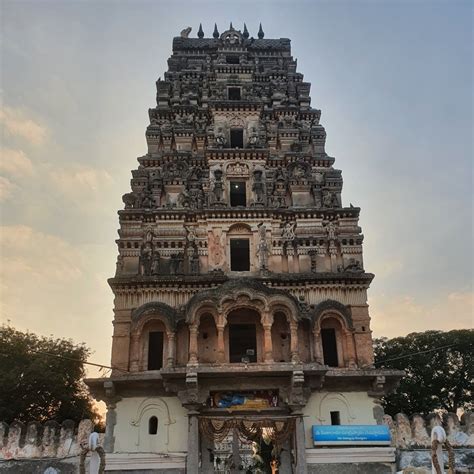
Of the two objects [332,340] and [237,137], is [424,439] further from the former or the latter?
[237,137]

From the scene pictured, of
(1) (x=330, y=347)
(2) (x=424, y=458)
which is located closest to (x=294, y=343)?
(1) (x=330, y=347)

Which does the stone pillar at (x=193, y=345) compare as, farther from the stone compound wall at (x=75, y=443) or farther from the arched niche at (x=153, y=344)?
the stone compound wall at (x=75, y=443)

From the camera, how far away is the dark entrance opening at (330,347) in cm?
2065

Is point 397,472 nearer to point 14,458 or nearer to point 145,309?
point 145,309

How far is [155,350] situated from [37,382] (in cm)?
1520

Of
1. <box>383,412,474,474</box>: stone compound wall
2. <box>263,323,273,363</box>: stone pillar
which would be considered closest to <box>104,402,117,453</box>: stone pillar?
<box>263,323,273,363</box>: stone pillar

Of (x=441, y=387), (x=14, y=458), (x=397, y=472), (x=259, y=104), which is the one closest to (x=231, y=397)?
(x=397, y=472)

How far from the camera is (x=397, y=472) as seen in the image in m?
18.4

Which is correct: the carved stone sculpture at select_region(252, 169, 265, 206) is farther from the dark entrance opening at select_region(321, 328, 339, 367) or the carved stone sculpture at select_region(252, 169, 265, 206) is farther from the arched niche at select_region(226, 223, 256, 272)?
the dark entrance opening at select_region(321, 328, 339, 367)

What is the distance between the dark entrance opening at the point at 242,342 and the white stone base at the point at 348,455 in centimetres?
444

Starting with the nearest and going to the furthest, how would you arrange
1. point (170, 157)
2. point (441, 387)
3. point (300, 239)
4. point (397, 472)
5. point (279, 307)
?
point (397, 472), point (279, 307), point (300, 239), point (170, 157), point (441, 387)

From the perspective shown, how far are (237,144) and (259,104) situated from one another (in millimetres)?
2725

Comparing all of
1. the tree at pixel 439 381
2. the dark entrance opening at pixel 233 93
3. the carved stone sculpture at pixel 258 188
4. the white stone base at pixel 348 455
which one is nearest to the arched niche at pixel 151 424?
the white stone base at pixel 348 455

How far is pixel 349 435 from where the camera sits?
18656 millimetres
